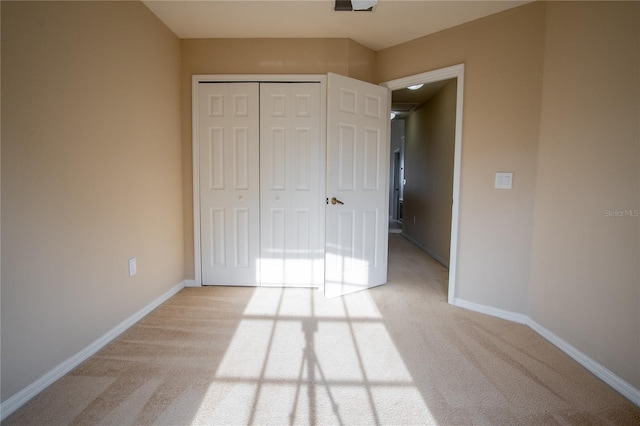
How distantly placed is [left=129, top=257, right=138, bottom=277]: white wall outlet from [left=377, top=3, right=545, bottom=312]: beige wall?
2557 mm

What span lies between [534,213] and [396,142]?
21.0 feet

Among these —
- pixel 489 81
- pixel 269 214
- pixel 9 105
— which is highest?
pixel 489 81

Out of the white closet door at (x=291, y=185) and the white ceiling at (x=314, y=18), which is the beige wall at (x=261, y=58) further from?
the white closet door at (x=291, y=185)

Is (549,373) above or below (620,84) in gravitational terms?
below

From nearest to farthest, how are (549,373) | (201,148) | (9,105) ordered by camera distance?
1. (9,105)
2. (549,373)
3. (201,148)

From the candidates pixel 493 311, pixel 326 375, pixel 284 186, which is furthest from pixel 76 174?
pixel 493 311

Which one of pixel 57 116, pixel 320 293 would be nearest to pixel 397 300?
pixel 320 293

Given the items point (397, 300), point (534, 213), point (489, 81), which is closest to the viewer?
point (534, 213)

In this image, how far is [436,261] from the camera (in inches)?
158

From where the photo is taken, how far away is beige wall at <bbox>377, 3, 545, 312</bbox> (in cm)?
216

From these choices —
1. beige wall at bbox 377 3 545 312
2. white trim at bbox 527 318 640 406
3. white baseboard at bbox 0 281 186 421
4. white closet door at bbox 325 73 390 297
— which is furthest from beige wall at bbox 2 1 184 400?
white trim at bbox 527 318 640 406

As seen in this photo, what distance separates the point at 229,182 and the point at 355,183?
1195mm

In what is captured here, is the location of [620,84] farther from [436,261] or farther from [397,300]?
[436,261]

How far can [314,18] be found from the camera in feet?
7.94
